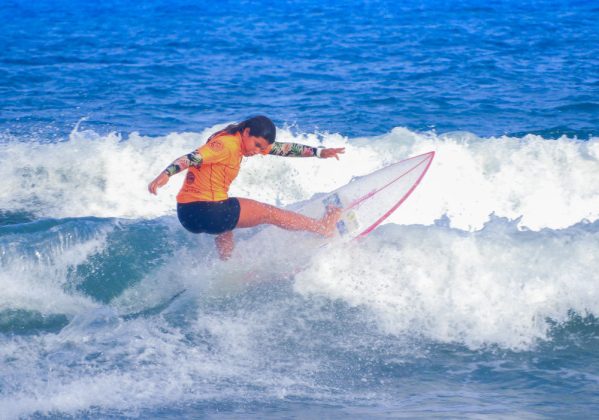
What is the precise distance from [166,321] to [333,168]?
4.83 m

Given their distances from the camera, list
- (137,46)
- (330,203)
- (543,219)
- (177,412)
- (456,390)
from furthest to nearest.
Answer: (137,46)
(543,219)
(330,203)
(456,390)
(177,412)

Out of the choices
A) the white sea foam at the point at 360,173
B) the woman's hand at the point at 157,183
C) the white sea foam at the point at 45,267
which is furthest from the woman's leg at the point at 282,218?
the white sea foam at the point at 360,173

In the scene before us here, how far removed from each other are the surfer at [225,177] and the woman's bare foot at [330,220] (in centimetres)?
44

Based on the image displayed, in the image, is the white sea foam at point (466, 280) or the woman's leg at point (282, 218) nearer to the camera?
the white sea foam at point (466, 280)

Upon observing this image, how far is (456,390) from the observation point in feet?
18.0

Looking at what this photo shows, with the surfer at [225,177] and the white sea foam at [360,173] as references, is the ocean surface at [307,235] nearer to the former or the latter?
the white sea foam at [360,173]

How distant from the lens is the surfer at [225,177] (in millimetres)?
6367

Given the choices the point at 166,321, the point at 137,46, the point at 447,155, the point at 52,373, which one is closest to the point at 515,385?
the point at 166,321

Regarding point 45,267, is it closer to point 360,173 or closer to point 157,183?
point 157,183

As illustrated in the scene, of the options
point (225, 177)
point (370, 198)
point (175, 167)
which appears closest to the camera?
point (175, 167)

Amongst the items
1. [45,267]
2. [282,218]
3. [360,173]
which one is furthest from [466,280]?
[360,173]

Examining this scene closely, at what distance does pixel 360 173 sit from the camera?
10.9 metres

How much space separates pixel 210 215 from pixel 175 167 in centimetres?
68

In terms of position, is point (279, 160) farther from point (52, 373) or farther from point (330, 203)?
point (52, 373)
